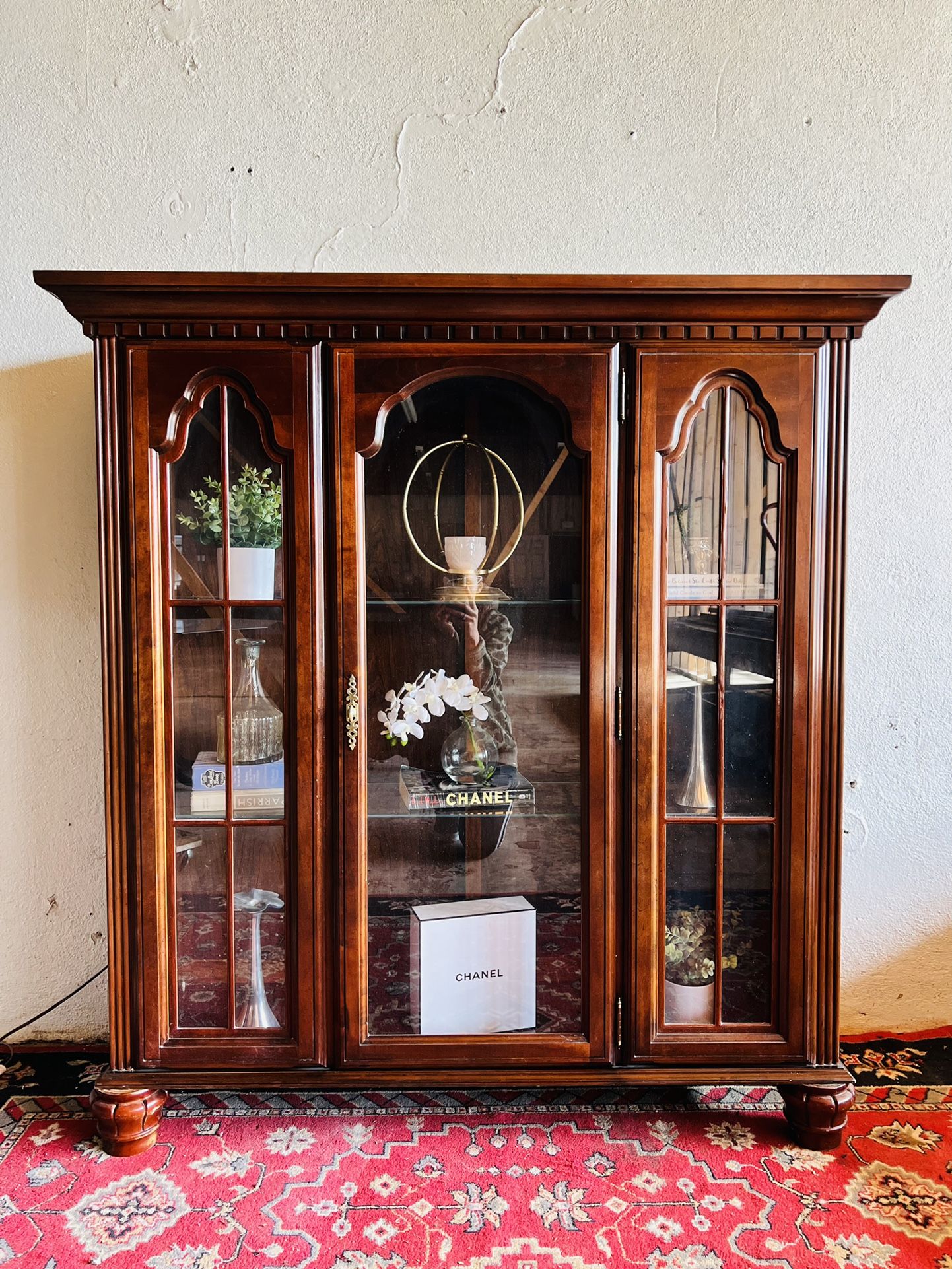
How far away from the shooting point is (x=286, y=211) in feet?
6.07

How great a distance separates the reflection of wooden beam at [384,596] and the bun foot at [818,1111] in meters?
1.12

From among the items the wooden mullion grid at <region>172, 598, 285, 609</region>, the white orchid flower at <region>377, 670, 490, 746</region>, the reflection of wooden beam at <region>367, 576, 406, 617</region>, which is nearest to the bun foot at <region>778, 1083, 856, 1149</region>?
the white orchid flower at <region>377, 670, 490, 746</region>

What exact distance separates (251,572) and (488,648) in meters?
0.46

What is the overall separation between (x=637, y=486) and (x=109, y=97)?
147 cm

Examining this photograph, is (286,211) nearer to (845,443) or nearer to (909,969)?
(845,443)

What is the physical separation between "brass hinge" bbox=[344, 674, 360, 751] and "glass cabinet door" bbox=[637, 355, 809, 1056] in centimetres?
51

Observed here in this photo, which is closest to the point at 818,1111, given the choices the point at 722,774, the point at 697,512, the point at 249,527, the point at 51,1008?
the point at 722,774

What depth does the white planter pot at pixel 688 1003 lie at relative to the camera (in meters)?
1.53

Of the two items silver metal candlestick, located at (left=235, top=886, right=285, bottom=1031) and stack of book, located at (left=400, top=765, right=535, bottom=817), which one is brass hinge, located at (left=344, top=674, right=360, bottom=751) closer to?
stack of book, located at (left=400, top=765, right=535, bottom=817)

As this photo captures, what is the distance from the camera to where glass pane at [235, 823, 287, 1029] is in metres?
1.50

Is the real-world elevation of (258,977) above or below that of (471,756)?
below

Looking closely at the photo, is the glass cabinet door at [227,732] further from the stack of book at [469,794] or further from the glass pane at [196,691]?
the stack of book at [469,794]

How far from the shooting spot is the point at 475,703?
5.20 feet

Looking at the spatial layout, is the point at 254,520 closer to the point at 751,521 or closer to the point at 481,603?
the point at 481,603
